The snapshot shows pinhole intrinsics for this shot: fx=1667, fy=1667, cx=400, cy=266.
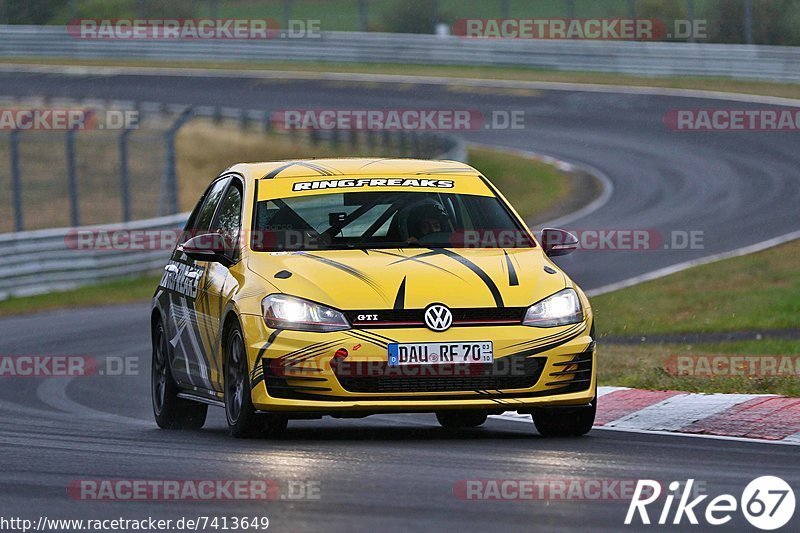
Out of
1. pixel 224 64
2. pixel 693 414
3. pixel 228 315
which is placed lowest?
pixel 224 64

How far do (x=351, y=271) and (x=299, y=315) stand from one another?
1.29 ft

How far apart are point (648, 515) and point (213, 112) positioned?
3678cm

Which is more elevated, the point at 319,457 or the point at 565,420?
the point at 319,457

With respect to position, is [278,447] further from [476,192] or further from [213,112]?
[213,112]

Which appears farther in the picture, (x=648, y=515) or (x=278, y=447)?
(x=278, y=447)

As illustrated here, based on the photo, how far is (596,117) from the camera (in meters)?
40.3

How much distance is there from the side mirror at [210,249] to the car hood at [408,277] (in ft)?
0.99

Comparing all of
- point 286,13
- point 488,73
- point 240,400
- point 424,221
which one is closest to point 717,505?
point 240,400

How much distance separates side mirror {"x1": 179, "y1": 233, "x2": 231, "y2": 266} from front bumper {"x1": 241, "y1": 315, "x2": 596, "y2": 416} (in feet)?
2.92

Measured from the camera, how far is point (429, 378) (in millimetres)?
8320

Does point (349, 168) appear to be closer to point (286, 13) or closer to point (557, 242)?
point (557, 242)

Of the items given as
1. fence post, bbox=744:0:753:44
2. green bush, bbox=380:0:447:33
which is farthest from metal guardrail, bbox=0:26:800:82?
green bush, bbox=380:0:447:33

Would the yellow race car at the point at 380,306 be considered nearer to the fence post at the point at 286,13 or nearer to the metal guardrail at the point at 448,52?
the metal guardrail at the point at 448,52

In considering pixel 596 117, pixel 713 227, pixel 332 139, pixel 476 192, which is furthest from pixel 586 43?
pixel 476 192
